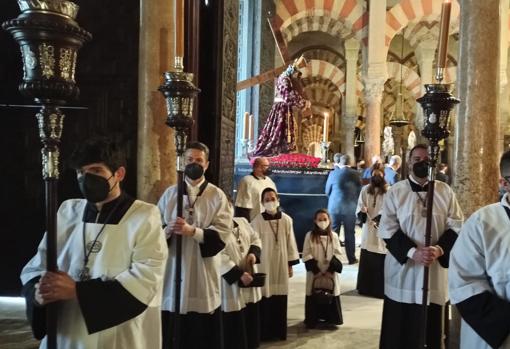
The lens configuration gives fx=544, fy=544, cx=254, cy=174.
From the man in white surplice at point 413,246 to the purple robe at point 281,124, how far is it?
5.90m

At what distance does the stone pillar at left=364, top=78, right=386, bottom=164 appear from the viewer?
14367mm

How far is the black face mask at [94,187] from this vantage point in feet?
7.14

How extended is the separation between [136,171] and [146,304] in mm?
2753

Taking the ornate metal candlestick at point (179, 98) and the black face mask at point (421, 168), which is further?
the black face mask at point (421, 168)

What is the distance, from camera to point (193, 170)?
11.8 feet

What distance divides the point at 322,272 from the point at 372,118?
10.2 m

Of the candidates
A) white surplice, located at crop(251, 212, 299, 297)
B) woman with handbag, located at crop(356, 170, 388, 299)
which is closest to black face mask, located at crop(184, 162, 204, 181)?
white surplice, located at crop(251, 212, 299, 297)

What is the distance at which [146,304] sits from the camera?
2193 mm

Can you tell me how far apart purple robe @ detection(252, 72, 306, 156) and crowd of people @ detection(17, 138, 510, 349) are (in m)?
3.16

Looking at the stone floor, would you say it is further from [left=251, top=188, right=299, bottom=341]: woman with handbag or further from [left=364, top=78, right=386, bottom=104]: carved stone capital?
[left=364, top=78, right=386, bottom=104]: carved stone capital

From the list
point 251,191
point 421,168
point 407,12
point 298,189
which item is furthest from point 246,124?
point 407,12

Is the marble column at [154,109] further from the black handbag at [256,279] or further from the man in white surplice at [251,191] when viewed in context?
the man in white surplice at [251,191]

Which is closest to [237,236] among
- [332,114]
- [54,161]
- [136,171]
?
[136,171]

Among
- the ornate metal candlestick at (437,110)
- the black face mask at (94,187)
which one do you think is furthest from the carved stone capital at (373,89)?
the black face mask at (94,187)
